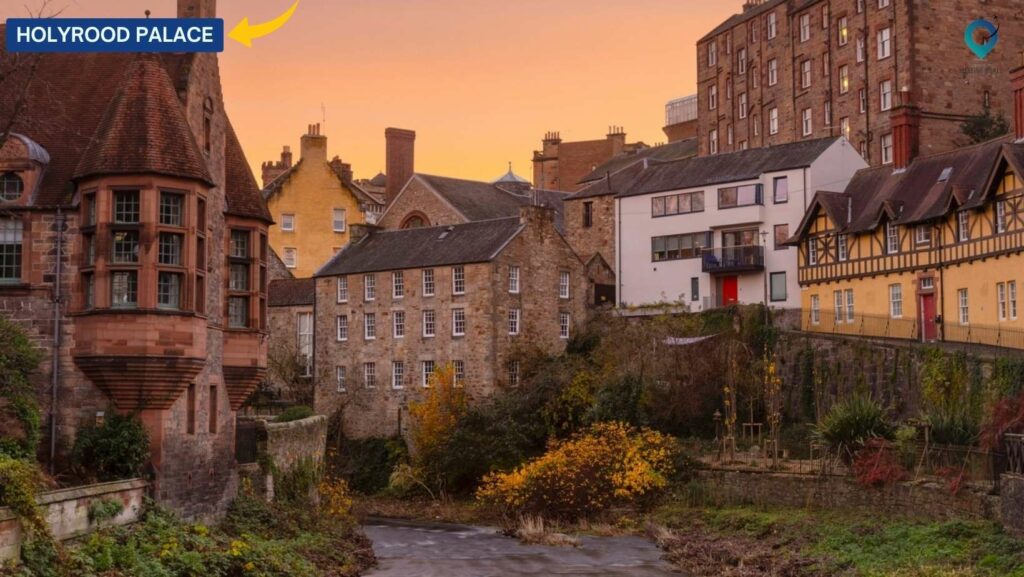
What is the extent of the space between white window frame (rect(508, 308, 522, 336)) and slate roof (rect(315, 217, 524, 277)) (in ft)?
8.93

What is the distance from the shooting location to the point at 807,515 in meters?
40.2

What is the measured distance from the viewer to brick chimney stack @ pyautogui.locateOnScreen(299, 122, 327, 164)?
80.8m

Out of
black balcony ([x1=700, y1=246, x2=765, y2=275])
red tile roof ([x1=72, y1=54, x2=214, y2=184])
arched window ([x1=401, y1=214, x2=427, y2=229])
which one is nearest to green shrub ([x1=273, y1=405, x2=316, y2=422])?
red tile roof ([x1=72, y1=54, x2=214, y2=184])

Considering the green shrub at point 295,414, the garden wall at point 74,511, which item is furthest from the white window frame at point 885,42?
the garden wall at point 74,511

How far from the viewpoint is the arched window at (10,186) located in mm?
29219

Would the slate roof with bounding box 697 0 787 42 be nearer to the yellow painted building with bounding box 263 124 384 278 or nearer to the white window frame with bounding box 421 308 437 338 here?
the yellow painted building with bounding box 263 124 384 278

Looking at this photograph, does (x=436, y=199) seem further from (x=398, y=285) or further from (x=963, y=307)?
(x=963, y=307)

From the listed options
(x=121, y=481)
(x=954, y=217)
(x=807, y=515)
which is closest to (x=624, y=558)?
(x=807, y=515)

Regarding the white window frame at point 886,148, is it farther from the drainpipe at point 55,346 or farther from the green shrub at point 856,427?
the drainpipe at point 55,346

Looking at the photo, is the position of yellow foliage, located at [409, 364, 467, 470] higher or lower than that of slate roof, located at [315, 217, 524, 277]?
lower

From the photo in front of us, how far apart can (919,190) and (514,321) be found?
17788 mm

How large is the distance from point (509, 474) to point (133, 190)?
26149 mm

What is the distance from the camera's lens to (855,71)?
74688mm

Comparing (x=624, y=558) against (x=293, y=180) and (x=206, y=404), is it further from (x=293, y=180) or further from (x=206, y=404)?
(x=293, y=180)
